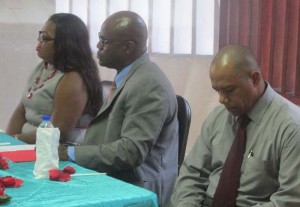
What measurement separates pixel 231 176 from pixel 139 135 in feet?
1.92

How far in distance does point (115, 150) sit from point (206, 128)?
1.49 feet

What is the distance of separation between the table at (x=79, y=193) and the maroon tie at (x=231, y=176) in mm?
297

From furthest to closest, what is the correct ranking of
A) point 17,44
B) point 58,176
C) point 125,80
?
point 17,44 < point 125,80 < point 58,176

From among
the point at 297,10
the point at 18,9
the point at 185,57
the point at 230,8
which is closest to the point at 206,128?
the point at 297,10

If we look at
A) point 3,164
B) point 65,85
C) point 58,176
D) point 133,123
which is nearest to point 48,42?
point 65,85

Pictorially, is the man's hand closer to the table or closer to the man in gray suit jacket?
the man in gray suit jacket

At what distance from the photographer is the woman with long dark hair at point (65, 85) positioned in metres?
2.92

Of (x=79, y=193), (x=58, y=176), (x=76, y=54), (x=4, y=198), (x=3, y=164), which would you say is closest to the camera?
A: (x=4, y=198)

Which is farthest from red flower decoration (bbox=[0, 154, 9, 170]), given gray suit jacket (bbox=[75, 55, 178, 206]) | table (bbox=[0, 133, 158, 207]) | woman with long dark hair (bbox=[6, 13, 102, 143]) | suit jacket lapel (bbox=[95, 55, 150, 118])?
woman with long dark hair (bbox=[6, 13, 102, 143])

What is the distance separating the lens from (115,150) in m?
2.39

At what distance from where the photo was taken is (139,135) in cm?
242

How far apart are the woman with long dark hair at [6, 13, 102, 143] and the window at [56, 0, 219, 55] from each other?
1.01 metres

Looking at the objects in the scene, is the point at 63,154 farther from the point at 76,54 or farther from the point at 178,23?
the point at 178,23

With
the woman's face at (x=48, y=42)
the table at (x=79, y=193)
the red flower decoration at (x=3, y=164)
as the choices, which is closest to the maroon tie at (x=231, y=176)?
the table at (x=79, y=193)
